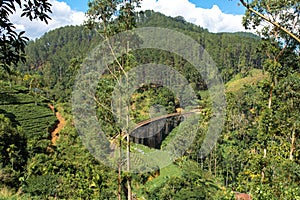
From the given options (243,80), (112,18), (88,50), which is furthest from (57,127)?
(243,80)

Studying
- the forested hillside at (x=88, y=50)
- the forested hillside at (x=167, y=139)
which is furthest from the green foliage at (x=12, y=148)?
the forested hillside at (x=88, y=50)

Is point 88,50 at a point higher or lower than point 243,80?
higher

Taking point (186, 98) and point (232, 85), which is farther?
point (232, 85)

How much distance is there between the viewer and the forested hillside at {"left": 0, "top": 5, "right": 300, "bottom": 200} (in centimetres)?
626

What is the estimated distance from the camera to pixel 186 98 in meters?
33.8

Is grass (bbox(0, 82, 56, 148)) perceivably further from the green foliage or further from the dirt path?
the green foliage

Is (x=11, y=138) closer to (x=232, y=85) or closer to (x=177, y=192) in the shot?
(x=177, y=192)

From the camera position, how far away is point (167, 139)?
2620 centimetres

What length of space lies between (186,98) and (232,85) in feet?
46.6

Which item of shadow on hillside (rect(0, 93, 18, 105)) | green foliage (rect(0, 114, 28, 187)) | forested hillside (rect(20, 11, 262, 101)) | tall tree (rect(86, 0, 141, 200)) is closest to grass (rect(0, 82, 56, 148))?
shadow on hillside (rect(0, 93, 18, 105))

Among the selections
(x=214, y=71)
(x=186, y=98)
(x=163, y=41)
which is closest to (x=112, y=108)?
(x=186, y=98)

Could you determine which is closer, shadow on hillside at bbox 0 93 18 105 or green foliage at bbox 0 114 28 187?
green foliage at bbox 0 114 28 187

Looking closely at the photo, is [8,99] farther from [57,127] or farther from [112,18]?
[112,18]

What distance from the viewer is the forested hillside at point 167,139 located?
20.5 feet
